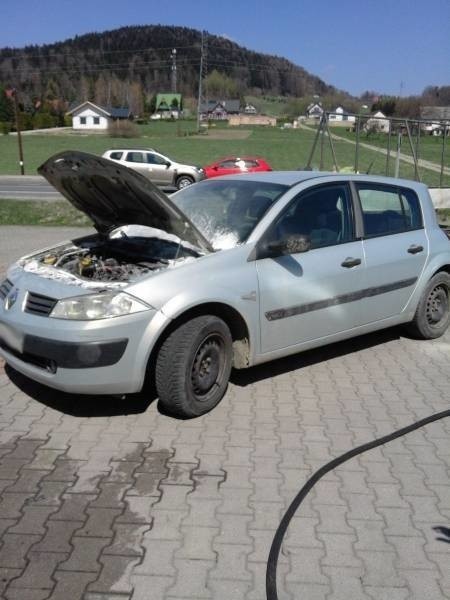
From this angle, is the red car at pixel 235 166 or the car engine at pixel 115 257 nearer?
the car engine at pixel 115 257

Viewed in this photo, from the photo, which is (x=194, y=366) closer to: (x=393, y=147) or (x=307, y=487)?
(x=307, y=487)

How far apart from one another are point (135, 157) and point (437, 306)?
23801mm

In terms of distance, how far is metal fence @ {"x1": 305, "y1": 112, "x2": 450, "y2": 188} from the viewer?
1734 cm

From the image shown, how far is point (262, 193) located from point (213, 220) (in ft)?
1.44

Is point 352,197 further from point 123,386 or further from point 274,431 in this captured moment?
point 123,386

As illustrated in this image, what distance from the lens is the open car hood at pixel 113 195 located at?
414cm

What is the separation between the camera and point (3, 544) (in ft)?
9.42

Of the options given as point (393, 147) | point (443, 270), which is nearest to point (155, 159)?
point (393, 147)

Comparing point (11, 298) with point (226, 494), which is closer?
point (226, 494)

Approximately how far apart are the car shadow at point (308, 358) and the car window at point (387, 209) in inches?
43.9

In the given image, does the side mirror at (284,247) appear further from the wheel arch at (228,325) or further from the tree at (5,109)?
the tree at (5,109)

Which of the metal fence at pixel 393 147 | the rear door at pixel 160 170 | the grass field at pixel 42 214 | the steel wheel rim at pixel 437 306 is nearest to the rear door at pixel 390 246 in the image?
the steel wheel rim at pixel 437 306

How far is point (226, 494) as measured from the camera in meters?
3.35

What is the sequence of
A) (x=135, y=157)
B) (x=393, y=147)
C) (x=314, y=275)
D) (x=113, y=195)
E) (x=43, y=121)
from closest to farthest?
(x=113, y=195) < (x=314, y=275) < (x=393, y=147) < (x=135, y=157) < (x=43, y=121)
